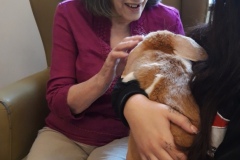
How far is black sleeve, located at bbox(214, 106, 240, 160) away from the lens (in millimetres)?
546

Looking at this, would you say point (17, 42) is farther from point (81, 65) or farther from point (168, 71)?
point (168, 71)

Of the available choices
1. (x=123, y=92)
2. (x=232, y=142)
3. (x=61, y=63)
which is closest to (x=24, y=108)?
(x=61, y=63)

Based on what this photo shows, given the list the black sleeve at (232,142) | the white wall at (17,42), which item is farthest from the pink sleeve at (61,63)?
the white wall at (17,42)

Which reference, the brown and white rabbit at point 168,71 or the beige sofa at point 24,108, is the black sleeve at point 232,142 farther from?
the beige sofa at point 24,108

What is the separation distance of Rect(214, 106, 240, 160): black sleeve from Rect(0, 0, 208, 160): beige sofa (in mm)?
695

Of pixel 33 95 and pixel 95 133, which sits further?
pixel 33 95

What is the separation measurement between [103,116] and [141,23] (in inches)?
13.1

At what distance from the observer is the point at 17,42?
1753 millimetres

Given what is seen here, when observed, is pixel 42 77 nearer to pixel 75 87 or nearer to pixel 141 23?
pixel 75 87

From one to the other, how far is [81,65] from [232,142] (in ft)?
1.89

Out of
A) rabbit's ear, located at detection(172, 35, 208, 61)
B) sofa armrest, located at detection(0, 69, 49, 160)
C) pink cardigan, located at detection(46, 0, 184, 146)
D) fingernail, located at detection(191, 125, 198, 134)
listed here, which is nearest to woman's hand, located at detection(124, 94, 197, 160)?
fingernail, located at detection(191, 125, 198, 134)

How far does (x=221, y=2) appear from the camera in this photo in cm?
58

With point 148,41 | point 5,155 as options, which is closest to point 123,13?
point 148,41

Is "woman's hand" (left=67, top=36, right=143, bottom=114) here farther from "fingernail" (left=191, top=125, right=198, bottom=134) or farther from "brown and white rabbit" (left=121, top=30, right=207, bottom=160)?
"fingernail" (left=191, top=125, right=198, bottom=134)
